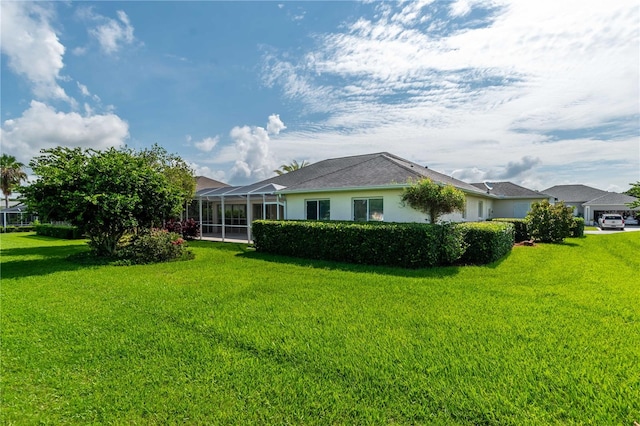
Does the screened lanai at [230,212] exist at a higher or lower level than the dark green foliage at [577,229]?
higher

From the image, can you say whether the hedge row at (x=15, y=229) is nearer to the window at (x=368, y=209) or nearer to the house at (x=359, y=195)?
the house at (x=359, y=195)

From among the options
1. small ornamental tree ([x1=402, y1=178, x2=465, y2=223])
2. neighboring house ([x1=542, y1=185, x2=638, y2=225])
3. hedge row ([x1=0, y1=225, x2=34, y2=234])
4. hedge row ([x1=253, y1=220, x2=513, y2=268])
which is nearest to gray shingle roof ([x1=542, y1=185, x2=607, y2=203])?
neighboring house ([x1=542, y1=185, x2=638, y2=225])

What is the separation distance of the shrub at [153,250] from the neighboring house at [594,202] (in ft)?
136

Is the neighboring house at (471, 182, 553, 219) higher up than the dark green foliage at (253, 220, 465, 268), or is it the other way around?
the neighboring house at (471, 182, 553, 219)

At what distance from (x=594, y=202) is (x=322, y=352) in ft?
174

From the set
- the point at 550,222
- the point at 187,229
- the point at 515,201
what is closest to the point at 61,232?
the point at 187,229

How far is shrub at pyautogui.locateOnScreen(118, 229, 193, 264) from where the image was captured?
12.0m

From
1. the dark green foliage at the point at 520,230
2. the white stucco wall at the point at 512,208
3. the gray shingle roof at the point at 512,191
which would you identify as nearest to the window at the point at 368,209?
the dark green foliage at the point at 520,230

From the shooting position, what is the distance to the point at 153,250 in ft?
39.6

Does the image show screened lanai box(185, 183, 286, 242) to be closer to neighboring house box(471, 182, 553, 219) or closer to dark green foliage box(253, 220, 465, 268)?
dark green foliage box(253, 220, 465, 268)

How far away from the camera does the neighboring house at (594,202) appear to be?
40.4 meters

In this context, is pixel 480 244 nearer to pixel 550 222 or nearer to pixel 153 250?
pixel 550 222

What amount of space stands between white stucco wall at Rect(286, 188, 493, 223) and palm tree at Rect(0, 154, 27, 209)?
42.0 metres

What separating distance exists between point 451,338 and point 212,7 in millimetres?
13208
